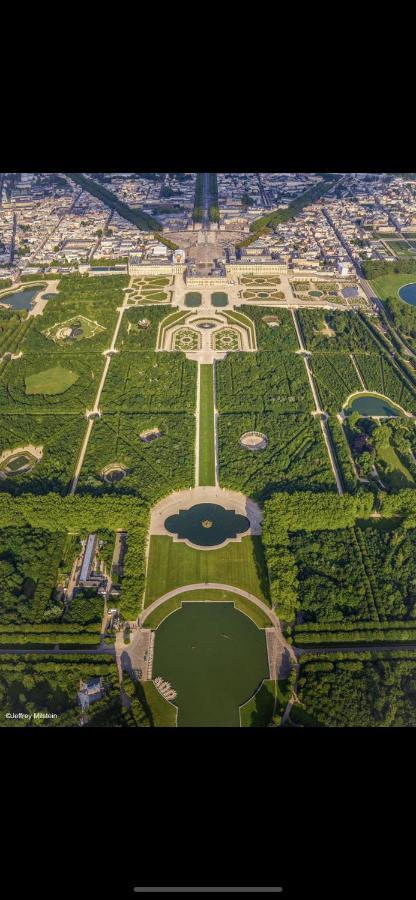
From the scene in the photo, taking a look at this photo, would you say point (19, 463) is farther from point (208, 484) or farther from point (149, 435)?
point (208, 484)

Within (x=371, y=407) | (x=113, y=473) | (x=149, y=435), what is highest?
(x=371, y=407)

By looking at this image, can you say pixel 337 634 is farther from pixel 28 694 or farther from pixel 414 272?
pixel 414 272

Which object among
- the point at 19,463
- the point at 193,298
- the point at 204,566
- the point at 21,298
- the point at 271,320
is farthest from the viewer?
the point at 21,298

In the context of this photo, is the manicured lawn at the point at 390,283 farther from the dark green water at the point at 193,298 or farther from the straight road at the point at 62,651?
the straight road at the point at 62,651

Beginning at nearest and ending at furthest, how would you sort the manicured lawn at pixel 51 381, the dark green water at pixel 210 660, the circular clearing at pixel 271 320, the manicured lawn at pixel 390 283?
the dark green water at pixel 210 660
the manicured lawn at pixel 51 381
the circular clearing at pixel 271 320
the manicured lawn at pixel 390 283

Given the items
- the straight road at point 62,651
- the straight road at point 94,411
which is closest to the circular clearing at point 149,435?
the straight road at point 94,411

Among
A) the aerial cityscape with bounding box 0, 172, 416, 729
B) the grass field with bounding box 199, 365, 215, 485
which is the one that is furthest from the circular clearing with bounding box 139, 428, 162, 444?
the grass field with bounding box 199, 365, 215, 485

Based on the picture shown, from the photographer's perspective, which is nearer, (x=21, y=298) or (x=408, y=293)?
(x=21, y=298)

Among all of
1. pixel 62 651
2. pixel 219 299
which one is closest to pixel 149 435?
pixel 62 651
